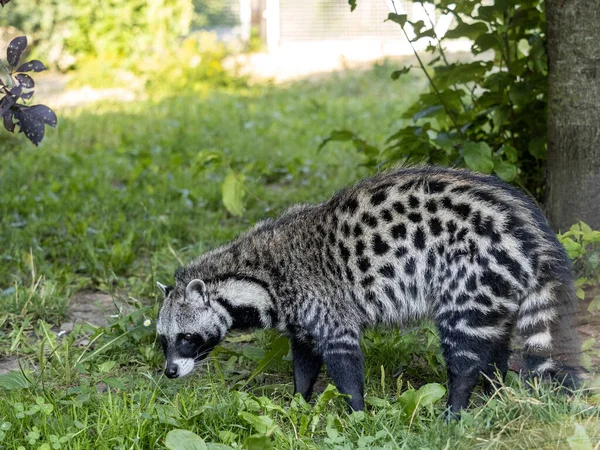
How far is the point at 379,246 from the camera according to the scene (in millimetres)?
4543

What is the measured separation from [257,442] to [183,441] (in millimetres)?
320

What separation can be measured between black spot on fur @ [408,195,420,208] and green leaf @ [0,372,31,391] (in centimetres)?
222

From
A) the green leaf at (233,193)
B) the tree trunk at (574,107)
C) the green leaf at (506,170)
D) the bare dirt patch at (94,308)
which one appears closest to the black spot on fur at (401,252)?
the green leaf at (506,170)

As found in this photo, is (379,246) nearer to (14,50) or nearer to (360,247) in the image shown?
(360,247)

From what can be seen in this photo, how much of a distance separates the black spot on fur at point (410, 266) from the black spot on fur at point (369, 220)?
28cm

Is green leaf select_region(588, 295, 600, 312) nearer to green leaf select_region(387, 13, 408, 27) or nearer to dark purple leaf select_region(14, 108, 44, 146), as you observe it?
green leaf select_region(387, 13, 408, 27)

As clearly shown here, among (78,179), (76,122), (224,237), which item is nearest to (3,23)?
(76,122)

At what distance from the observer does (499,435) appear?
11.9ft

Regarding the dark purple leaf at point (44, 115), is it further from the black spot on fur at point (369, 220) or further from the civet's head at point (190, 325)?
the black spot on fur at point (369, 220)

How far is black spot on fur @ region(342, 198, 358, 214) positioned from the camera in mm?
4707

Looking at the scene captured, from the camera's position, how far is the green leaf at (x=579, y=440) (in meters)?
3.37

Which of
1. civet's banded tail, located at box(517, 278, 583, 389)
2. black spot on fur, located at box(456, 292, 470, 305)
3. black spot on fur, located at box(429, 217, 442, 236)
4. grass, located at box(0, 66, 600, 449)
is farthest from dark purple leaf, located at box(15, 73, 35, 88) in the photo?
civet's banded tail, located at box(517, 278, 583, 389)

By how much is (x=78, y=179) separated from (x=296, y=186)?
2231 millimetres

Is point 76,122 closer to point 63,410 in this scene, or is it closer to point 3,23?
point 3,23
